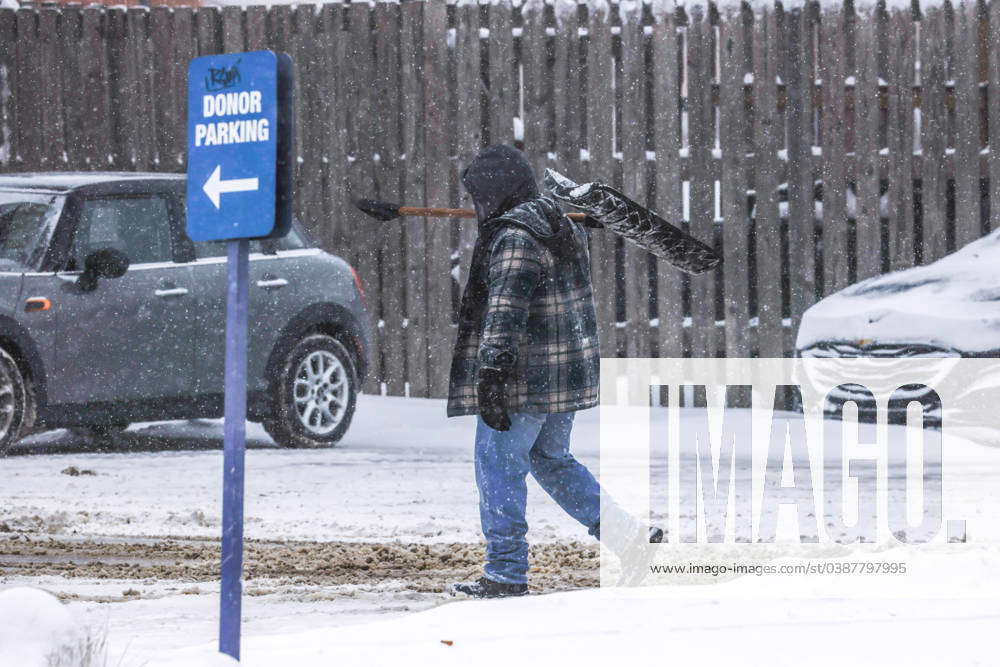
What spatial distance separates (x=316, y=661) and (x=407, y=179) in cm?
877

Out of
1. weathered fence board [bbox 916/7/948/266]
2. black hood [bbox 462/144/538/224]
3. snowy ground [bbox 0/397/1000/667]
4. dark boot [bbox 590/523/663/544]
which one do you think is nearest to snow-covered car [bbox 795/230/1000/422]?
snowy ground [bbox 0/397/1000/667]

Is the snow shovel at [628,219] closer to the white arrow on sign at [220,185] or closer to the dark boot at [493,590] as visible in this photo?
the dark boot at [493,590]

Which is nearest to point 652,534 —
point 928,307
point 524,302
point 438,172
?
point 524,302

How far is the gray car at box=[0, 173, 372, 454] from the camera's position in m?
9.90

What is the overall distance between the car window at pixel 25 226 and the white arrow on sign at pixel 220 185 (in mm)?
5633

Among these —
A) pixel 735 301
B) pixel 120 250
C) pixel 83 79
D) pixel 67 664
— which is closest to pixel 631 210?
pixel 67 664

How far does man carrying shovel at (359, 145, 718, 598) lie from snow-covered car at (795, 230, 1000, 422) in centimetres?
→ 462

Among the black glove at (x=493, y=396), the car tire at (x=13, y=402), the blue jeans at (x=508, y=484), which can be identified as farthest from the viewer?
the car tire at (x=13, y=402)

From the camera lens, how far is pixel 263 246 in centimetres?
1091

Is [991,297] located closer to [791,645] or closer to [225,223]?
[791,645]

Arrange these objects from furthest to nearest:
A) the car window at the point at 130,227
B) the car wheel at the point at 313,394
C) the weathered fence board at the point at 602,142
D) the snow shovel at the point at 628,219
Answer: the weathered fence board at the point at 602,142, the car wheel at the point at 313,394, the car window at the point at 130,227, the snow shovel at the point at 628,219

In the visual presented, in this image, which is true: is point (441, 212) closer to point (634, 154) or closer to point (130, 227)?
point (130, 227)

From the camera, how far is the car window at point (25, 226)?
9.99 metres

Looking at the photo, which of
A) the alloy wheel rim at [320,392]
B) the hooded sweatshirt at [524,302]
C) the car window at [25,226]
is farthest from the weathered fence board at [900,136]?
the hooded sweatshirt at [524,302]
